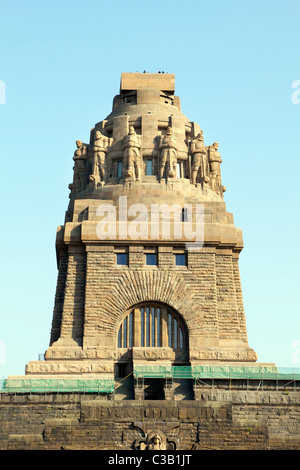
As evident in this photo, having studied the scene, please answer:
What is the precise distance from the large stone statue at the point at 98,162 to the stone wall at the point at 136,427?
1653 cm

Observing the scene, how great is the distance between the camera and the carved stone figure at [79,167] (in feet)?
147

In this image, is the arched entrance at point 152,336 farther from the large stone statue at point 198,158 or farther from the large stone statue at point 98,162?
the large stone statue at point 198,158

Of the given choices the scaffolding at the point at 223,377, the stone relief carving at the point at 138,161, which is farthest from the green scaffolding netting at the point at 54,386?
the stone relief carving at the point at 138,161

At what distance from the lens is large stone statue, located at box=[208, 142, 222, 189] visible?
45.1 metres

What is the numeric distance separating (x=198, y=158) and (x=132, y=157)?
14.5 ft

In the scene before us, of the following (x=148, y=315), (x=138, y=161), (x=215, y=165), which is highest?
(x=215, y=165)

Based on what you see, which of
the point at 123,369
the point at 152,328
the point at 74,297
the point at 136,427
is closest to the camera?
the point at 136,427

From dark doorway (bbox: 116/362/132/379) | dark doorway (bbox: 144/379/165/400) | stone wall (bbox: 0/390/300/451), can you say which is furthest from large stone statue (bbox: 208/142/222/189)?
stone wall (bbox: 0/390/300/451)

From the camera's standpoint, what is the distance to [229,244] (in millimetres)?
40188

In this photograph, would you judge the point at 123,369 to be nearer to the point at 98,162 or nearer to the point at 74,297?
the point at 74,297

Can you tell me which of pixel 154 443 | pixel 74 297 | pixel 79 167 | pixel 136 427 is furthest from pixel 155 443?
pixel 79 167

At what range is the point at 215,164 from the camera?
4538cm

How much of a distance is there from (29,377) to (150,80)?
77.6 feet

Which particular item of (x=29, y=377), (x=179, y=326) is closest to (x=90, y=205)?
(x=179, y=326)
